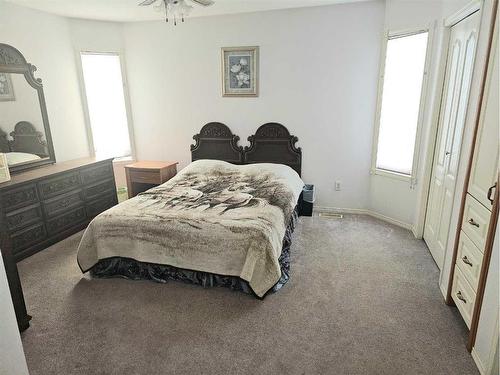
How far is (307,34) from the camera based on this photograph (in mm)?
3828

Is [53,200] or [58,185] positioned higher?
[58,185]

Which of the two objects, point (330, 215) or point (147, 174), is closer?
point (330, 215)

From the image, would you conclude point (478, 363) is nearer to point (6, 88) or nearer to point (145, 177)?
point (145, 177)

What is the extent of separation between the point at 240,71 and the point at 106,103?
6.29 ft

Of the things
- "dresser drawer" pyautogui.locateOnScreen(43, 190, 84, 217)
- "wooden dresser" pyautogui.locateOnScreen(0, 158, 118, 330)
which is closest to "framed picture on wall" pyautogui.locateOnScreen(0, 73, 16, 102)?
"wooden dresser" pyautogui.locateOnScreen(0, 158, 118, 330)

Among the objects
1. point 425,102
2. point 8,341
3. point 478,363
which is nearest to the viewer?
point 8,341

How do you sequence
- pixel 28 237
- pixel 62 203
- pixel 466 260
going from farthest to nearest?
A: pixel 62 203 → pixel 28 237 → pixel 466 260

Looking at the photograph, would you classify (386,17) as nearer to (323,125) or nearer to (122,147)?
(323,125)

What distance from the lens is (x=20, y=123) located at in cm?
344

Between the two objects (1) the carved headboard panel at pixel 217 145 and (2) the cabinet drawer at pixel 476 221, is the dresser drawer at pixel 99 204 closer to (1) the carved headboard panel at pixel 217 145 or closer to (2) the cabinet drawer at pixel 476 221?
(1) the carved headboard panel at pixel 217 145

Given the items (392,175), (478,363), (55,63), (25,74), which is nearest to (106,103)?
(55,63)

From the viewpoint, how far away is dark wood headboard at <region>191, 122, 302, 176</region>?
4.17 meters

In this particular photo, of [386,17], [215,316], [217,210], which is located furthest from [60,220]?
[386,17]

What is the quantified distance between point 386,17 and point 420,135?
4.38 ft
